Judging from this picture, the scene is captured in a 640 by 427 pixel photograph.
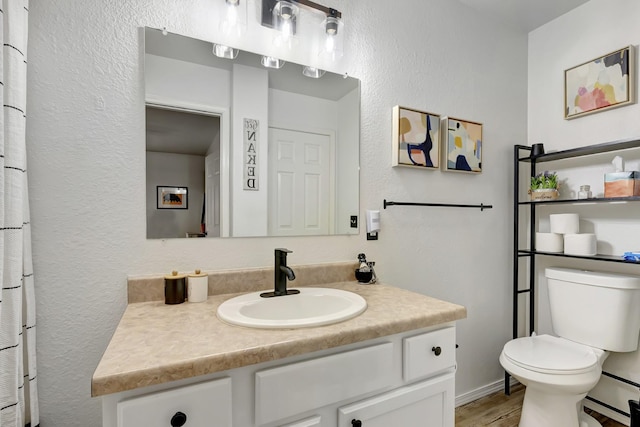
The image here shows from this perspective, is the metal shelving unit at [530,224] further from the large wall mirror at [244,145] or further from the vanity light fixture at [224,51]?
the vanity light fixture at [224,51]

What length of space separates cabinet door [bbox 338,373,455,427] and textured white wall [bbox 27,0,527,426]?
0.67 meters

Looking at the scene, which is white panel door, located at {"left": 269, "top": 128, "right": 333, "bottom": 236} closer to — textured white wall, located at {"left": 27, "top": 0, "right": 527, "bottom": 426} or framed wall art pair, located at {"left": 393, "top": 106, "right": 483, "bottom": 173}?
textured white wall, located at {"left": 27, "top": 0, "right": 527, "bottom": 426}

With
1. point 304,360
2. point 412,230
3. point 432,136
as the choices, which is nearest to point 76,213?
point 304,360

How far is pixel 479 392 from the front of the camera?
6.56ft

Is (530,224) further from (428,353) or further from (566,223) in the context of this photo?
(428,353)

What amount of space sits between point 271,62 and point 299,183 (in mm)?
546

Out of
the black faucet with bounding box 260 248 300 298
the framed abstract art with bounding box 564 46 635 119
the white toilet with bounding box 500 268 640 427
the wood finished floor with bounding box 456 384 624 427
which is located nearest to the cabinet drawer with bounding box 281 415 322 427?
the black faucet with bounding box 260 248 300 298

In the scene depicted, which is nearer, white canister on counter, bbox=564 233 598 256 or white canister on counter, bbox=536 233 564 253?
white canister on counter, bbox=564 233 598 256

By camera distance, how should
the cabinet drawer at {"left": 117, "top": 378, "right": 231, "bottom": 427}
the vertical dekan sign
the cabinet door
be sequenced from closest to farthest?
the cabinet drawer at {"left": 117, "top": 378, "right": 231, "bottom": 427}
the cabinet door
the vertical dekan sign

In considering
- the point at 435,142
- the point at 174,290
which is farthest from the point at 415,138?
the point at 174,290

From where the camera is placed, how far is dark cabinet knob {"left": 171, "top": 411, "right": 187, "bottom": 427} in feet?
2.30

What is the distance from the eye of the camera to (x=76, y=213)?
1099mm

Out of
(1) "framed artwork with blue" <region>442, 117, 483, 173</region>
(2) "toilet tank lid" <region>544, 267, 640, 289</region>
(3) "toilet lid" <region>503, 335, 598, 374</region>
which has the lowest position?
(3) "toilet lid" <region>503, 335, 598, 374</region>

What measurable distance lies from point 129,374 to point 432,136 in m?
1.71
